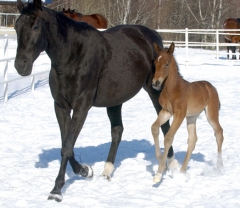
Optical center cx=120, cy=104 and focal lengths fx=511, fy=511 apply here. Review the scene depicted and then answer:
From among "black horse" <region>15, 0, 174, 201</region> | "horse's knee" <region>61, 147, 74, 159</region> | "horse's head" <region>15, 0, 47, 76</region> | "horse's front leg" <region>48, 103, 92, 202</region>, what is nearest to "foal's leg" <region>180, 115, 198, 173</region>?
"black horse" <region>15, 0, 174, 201</region>

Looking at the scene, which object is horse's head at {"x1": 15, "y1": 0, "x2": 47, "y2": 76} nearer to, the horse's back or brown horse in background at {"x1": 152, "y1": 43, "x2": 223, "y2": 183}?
the horse's back

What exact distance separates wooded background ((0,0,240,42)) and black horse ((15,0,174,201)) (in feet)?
87.0

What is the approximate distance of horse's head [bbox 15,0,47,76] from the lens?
14.3 feet

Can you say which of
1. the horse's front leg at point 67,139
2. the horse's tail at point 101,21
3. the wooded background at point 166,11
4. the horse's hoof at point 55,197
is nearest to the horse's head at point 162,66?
the horse's front leg at point 67,139

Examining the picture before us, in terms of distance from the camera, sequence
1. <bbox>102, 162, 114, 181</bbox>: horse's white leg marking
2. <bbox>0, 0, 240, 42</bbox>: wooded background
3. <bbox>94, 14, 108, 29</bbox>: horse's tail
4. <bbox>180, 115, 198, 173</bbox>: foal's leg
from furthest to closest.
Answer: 1. <bbox>0, 0, 240, 42</bbox>: wooded background
2. <bbox>94, 14, 108, 29</bbox>: horse's tail
3. <bbox>180, 115, 198, 173</bbox>: foal's leg
4. <bbox>102, 162, 114, 181</bbox>: horse's white leg marking

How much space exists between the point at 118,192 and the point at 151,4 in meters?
30.5

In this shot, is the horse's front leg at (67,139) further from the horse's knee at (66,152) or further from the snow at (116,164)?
the snow at (116,164)

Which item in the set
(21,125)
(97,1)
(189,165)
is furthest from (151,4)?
A: (189,165)

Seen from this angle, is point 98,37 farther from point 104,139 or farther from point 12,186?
point 104,139

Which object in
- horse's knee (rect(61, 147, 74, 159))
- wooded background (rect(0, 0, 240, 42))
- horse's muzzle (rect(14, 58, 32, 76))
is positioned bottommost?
wooded background (rect(0, 0, 240, 42))

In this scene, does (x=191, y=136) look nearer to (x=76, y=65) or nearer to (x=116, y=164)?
(x=116, y=164)

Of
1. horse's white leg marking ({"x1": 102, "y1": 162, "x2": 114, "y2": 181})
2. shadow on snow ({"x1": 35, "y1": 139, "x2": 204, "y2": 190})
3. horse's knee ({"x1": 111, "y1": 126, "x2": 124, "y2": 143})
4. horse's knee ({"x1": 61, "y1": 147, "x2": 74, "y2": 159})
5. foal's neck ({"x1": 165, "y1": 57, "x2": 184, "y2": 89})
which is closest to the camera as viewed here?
horse's knee ({"x1": 61, "y1": 147, "x2": 74, "y2": 159})

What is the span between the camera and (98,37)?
5.11 meters

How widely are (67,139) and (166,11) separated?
3072 centimetres
